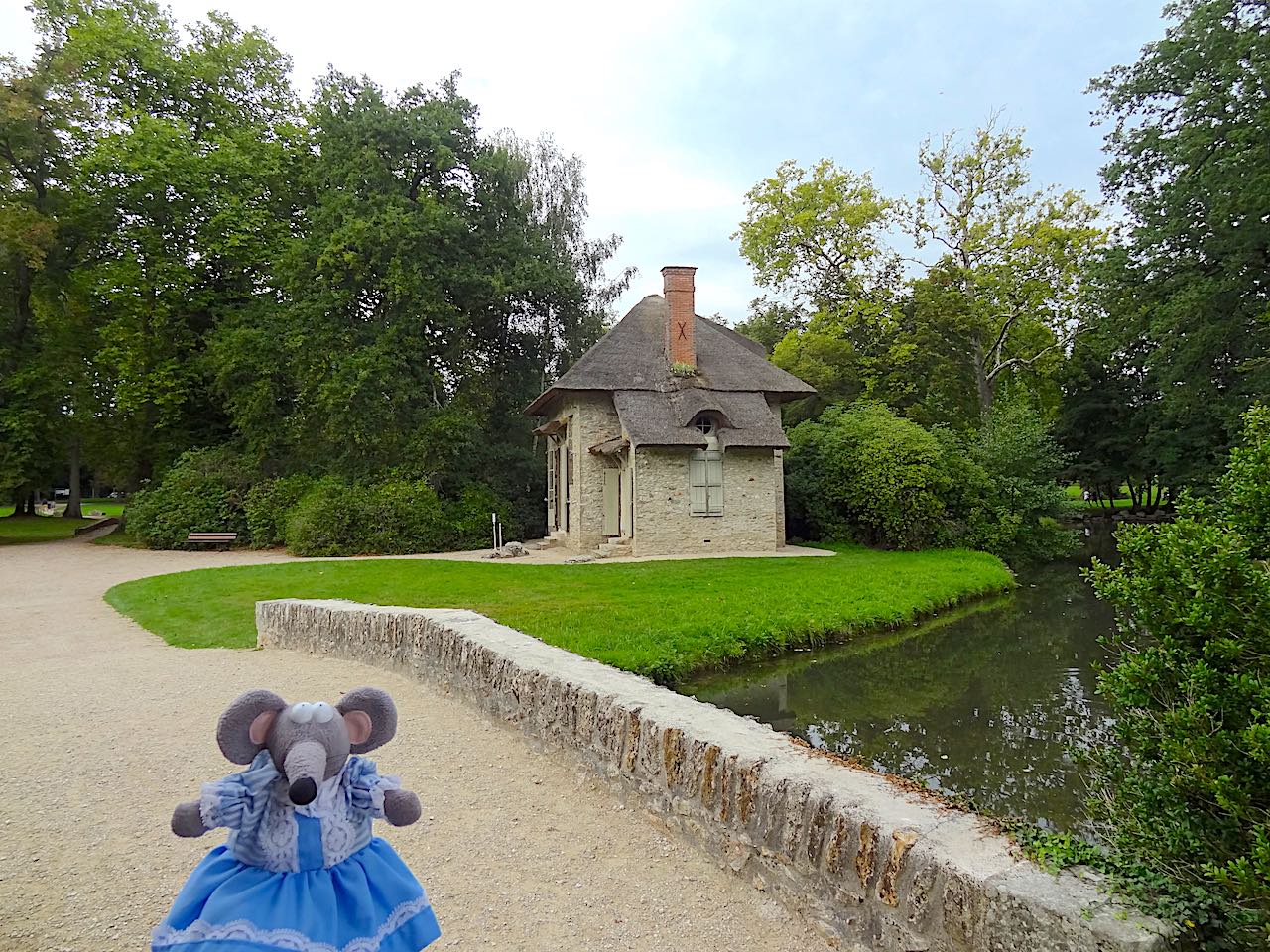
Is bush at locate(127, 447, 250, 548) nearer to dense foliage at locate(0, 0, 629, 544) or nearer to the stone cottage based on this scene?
dense foliage at locate(0, 0, 629, 544)

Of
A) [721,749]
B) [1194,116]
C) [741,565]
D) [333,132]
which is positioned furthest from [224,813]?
[1194,116]

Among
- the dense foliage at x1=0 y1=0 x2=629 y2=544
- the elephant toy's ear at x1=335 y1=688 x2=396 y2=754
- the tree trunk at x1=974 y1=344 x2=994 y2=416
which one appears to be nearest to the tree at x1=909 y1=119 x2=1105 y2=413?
the tree trunk at x1=974 y1=344 x2=994 y2=416

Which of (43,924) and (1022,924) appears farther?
(43,924)

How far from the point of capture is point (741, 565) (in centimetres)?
1664

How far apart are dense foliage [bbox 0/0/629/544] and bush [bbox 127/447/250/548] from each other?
267 millimetres

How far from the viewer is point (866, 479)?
68.7 ft

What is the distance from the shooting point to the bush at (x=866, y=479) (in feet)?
67.4

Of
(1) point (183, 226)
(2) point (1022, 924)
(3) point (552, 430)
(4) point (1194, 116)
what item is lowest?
(2) point (1022, 924)

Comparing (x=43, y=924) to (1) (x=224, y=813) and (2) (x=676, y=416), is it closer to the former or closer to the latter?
(1) (x=224, y=813)

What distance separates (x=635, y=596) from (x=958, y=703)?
17.4 feet

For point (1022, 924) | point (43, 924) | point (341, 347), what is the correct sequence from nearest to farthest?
point (1022, 924), point (43, 924), point (341, 347)

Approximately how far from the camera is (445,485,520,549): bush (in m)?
23.3

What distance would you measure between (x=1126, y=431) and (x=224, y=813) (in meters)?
35.7

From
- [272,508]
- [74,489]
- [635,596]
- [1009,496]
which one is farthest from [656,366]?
[74,489]
